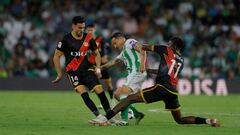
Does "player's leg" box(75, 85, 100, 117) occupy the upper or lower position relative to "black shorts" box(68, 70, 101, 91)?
lower

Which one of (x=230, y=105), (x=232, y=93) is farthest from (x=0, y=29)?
(x=230, y=105)

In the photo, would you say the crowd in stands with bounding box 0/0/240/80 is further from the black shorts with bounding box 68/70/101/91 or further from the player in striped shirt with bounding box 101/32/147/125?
the black shorts with bounding box 68/70/101/91

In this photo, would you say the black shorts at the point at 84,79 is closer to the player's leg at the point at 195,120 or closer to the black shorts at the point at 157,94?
the black shorts at the point at 157,94

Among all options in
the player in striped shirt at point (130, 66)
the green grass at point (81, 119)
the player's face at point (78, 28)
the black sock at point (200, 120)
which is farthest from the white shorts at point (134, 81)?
the black sock at point (200, 120)

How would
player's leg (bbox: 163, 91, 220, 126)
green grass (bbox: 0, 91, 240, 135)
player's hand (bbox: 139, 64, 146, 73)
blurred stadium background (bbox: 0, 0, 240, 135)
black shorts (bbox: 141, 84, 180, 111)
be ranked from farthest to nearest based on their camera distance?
1. blurred stadium background (bbox: 0, 0, 240, 135)
2. player's hand (bbox: 139, 64, 146, 73)
3. player's leg (bbox: 163, 91, 220, 126)
4. black shorts (bbox: 141, 84, 180, 111)
5. green grass (bbox: 0, 91, 240, 135)

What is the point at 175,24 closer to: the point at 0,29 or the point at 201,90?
the point at 201,90

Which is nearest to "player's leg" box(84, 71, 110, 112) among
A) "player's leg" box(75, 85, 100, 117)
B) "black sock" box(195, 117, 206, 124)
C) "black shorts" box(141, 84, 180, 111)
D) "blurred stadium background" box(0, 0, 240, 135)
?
"player's leg" box(75, 85, 100, 117)

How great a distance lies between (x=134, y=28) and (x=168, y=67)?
63.4 feet

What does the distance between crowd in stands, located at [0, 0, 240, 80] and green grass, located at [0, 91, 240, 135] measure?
315 inches

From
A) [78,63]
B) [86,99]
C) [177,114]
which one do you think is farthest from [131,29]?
[177,114]

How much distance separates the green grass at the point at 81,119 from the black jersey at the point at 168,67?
929mm

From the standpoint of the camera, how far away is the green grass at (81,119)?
1352 centimetres

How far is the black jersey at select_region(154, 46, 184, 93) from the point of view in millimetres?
14375

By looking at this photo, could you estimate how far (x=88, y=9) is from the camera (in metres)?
34.5
